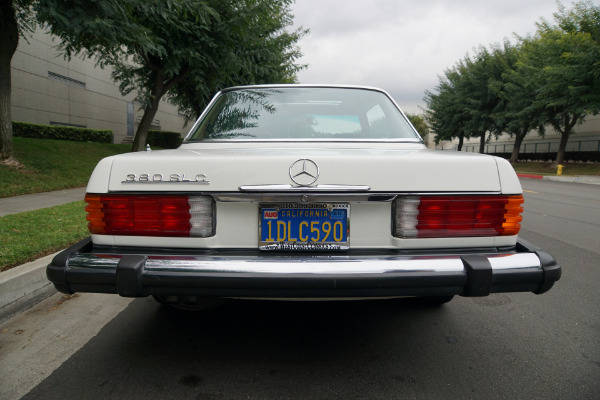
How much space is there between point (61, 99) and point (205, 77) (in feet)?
41.9

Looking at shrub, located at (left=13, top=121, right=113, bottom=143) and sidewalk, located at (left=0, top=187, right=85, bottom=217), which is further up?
shrub, located at (left=13, top=121, right=113, bottom=143)

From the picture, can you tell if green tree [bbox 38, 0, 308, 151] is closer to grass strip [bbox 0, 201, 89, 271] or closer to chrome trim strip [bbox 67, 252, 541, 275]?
grass strip [bbox 0, 201, 89, 271]

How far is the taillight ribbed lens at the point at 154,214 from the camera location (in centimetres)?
199

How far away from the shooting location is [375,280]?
6.00ft

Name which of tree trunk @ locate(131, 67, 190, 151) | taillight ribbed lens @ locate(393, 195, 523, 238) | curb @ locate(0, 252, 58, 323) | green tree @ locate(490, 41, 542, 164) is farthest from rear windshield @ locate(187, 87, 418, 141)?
green tree @ locate(490, 41, 542, 164)

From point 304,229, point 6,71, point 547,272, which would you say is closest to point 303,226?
point 304,229

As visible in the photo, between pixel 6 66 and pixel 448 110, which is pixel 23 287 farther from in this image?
pixel 448 110

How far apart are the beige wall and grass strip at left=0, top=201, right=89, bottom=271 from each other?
11.9m

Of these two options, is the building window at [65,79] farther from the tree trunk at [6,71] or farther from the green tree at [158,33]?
the tree trunk at [6,71]

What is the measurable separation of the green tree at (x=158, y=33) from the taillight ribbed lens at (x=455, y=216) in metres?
7.24

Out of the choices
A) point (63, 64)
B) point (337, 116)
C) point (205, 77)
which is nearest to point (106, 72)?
point (63, 64)

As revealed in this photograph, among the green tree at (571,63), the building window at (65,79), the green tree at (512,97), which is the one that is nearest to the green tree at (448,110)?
the green tree at (512,97)

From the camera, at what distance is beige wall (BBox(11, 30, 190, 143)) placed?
1836 centimetres

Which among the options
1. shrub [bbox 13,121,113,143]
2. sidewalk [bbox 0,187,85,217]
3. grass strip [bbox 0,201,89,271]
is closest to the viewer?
grass strip [bbox 0,201,89,271]
